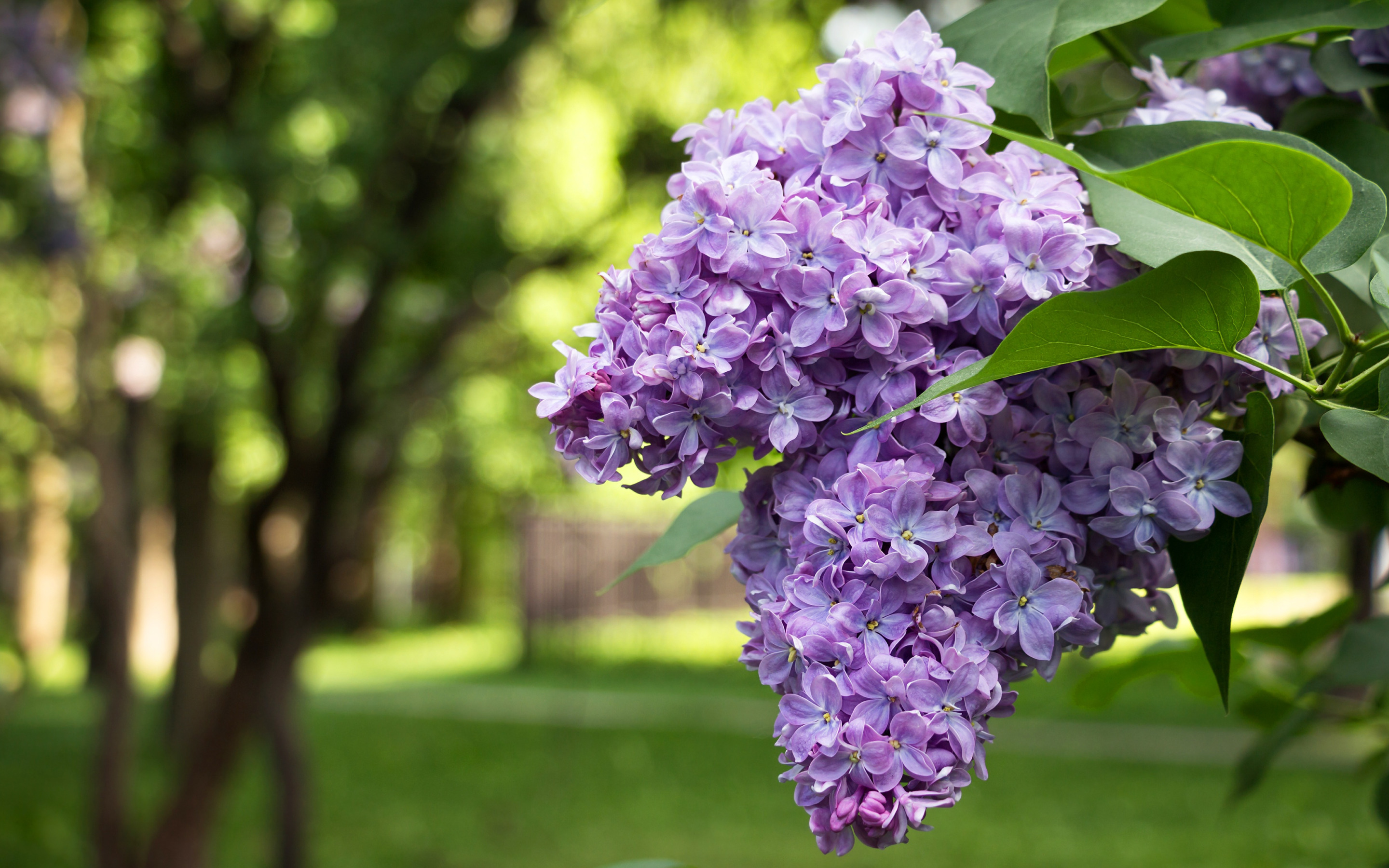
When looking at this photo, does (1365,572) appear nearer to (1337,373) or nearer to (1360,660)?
(1360,660)

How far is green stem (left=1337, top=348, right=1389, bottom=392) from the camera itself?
66 cm

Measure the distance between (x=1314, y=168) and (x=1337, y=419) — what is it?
0.55 feet

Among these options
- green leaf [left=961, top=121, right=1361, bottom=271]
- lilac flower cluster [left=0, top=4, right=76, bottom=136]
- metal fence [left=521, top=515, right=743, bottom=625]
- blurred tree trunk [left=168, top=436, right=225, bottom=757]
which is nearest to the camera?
green leaf [left=961, top=121, right=1361, bottom=271]

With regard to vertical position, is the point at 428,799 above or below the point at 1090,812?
below

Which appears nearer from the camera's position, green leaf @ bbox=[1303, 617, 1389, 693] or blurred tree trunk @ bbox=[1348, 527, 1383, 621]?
green leaf @ bbox=[1303, 617, 1389, 693]

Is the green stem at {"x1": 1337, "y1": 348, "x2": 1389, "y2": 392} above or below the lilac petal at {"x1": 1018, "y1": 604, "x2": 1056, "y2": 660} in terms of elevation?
above

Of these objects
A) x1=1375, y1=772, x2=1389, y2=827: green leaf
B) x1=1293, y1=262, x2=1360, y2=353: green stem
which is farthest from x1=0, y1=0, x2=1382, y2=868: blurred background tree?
x1=1293, y1=262, x2=1360, y2=353: green stem

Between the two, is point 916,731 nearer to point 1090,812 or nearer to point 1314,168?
point 1314,168

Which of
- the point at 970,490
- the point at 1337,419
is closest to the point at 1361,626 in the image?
the point at 1337,419

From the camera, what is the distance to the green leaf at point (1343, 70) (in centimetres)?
87

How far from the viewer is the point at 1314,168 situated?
549 millimetres

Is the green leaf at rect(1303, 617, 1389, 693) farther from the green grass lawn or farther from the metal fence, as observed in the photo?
the metal fence

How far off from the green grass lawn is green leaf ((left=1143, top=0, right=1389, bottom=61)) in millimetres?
4800

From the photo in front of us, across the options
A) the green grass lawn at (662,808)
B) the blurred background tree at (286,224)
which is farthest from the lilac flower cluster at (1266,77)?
the green grass lawn at (662,808)
